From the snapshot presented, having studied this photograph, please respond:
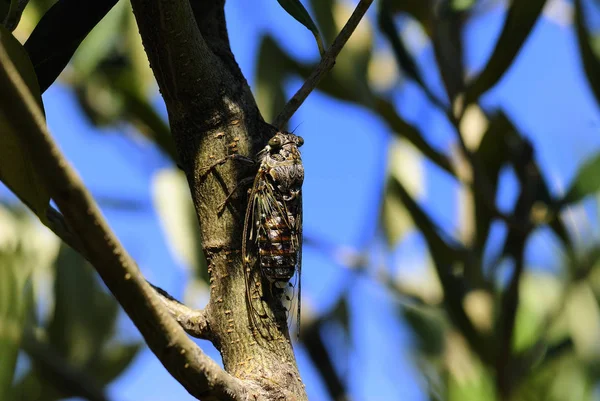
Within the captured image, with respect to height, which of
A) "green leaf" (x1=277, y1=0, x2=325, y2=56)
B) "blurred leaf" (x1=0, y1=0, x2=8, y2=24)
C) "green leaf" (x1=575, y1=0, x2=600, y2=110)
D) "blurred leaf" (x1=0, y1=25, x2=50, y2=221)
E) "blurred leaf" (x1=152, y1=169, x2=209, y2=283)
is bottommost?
"blurred leaf" (x1=0, y1=25, x2=50, y2=221)

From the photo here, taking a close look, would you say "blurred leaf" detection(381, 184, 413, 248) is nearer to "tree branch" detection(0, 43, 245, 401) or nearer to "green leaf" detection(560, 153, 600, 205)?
"green leaf" detection(560, 153, 600, 205)

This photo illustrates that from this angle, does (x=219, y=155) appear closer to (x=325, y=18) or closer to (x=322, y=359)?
(x=325, y=18)

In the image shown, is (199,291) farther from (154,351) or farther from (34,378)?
(154,351)

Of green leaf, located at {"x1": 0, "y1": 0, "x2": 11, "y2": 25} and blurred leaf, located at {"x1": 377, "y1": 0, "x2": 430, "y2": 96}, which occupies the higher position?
blurred leaf, located at {"x1": 377, "y1": 0, "x2": 430, "y2": 96}

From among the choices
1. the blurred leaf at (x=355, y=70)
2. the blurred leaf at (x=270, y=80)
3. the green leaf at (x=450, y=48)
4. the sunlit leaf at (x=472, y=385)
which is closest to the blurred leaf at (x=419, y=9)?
the green leaf at (x=450, y=48)

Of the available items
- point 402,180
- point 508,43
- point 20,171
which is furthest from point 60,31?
point 402,180

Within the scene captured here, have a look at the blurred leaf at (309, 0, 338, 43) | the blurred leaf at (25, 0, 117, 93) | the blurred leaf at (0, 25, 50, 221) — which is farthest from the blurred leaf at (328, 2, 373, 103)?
the blurred leaf at (0, 25, 50, 221)
